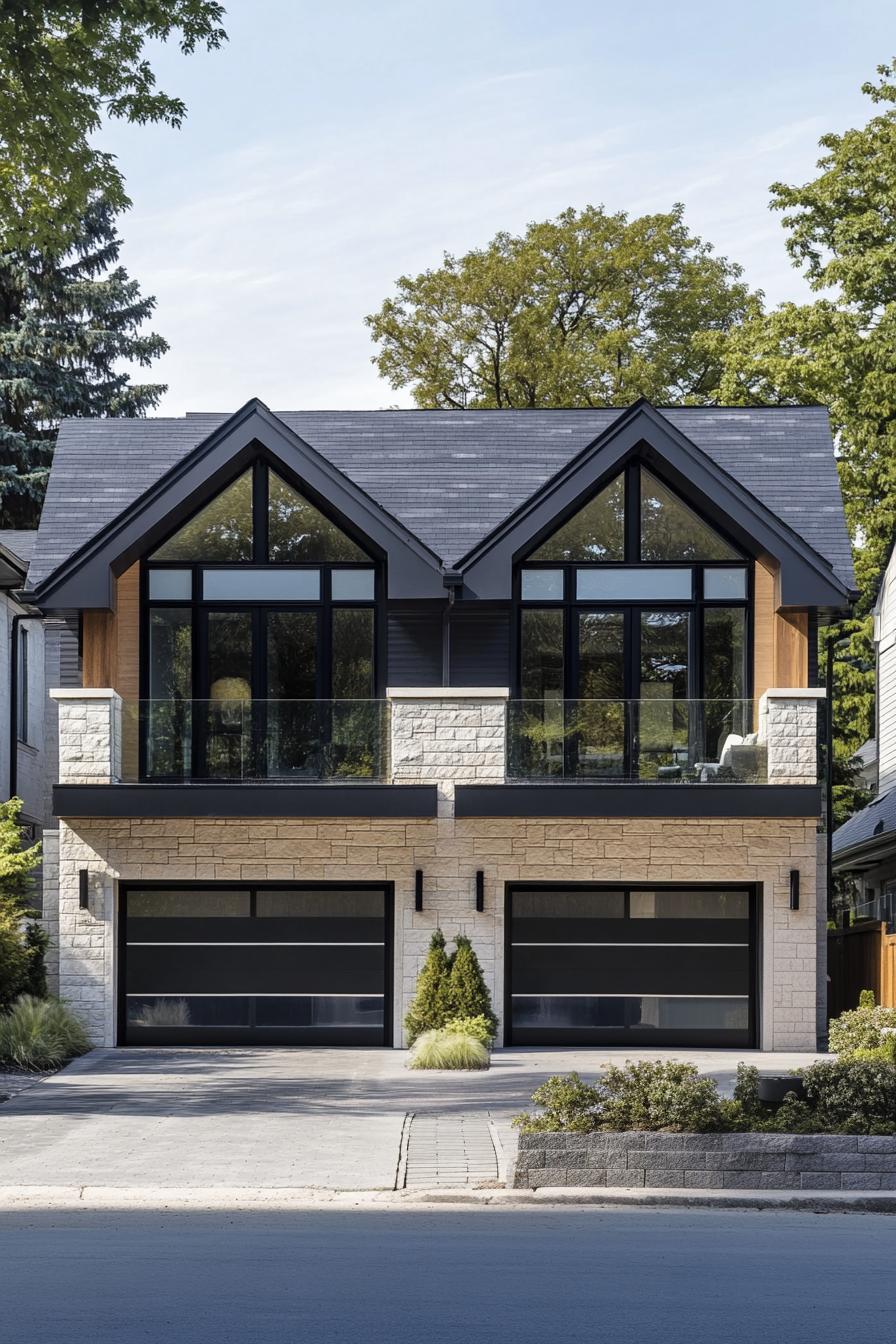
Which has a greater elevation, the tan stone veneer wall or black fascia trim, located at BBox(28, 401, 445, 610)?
black fascia trim, located at BBox(28, 401, 445, 610)

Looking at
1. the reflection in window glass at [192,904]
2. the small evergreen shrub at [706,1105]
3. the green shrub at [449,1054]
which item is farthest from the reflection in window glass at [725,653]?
the small evergreen shrub at [706,1105]

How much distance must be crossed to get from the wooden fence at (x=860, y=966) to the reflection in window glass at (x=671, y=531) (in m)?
6.35

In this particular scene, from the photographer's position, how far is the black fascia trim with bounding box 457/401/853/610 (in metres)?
23.2

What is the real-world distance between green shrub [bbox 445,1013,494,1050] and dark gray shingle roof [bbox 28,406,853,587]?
6320 millimetres

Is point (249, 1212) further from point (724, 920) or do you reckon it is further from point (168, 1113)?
point (724, 920)

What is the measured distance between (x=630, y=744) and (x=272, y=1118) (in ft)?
28.6

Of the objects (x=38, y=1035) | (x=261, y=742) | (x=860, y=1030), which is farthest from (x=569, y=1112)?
(x=261, y=742)

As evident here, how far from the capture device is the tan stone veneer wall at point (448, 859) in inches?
899

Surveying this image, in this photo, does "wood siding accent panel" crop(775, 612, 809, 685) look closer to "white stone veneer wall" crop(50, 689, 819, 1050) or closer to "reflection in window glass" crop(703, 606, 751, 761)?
"reflection in window glass" crop(703, 606, 751, 761)

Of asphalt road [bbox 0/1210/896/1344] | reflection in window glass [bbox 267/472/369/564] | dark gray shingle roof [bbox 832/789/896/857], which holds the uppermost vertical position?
reflection in window glass [bbox 267/472/369/564]

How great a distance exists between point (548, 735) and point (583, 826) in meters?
1.28

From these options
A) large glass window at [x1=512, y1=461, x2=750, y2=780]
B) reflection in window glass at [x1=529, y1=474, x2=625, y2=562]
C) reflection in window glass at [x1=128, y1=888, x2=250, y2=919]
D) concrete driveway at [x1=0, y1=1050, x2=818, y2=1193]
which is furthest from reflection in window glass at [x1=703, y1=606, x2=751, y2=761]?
reflection in window glass at [x1=128, y1=888, x2=250, y2=919]

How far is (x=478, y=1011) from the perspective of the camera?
73.6ft

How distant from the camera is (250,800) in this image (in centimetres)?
2262
